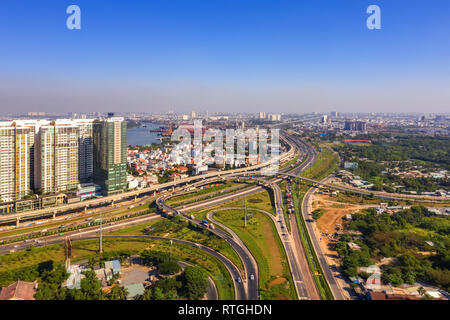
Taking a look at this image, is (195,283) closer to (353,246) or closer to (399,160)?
(353,246)

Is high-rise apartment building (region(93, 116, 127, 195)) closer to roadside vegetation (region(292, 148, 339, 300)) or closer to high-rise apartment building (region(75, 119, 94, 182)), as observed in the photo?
high-rise apartment building (region(75, 119, 94, 182))

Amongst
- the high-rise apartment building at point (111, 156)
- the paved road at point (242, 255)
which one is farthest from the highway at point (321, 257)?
the high-rise apartment building at point (111, 156)

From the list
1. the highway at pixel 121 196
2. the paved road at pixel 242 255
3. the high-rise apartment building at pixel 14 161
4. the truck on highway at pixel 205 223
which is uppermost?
the high-rise apartment building at pixel 14 161

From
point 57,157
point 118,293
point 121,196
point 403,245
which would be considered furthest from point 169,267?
point 57,157

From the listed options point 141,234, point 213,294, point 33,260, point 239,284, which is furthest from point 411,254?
point 33,260

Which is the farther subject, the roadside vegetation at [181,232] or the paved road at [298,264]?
the roadside vegetation at [181,232]

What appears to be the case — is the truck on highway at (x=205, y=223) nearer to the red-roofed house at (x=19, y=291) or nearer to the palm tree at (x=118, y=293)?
the palm tree at (x=118, y=293)
